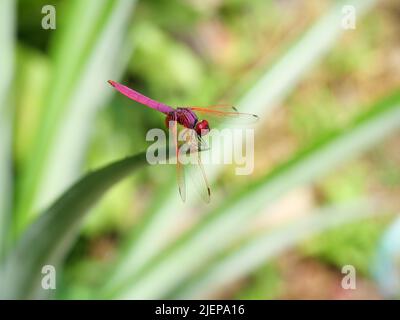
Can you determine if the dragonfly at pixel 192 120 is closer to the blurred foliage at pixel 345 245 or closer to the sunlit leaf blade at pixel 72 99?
the sunlit leaf blade at pixel 72 99

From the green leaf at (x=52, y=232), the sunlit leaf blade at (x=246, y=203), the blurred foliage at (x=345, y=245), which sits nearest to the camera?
the green leaf at (x=52, y=232)

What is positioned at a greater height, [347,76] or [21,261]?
[347,76]

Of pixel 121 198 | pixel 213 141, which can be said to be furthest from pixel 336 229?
pixel 213 141

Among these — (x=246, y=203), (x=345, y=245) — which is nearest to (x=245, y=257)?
(x=246, y=203)

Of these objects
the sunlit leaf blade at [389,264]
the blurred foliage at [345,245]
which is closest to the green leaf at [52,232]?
the sunlit leaf blade at [389,264]

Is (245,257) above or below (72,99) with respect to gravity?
below

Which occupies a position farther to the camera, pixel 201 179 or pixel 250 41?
pixel 250 41

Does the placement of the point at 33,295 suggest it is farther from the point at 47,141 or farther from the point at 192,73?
the point at 192,73

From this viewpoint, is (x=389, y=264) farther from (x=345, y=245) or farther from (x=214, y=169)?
(x=345, y=245)
